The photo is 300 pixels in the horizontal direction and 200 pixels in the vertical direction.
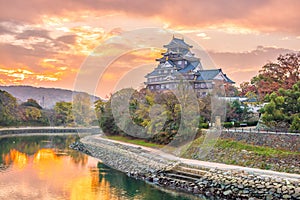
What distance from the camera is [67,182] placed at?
17797 mm

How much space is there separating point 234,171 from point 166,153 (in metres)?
7.08

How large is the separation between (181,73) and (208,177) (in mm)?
21495

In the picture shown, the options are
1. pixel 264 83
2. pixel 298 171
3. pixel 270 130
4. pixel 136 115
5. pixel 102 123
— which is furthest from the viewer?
pixel 102 123

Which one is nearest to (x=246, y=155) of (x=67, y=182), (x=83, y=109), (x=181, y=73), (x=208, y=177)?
(x=208, y=177)

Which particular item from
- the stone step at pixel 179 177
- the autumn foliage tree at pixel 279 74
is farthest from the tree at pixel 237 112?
the stone step at pixel 179 177

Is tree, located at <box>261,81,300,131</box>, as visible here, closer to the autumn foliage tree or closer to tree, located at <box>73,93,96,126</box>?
the autumn foliage tree

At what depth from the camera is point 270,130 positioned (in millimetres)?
19688

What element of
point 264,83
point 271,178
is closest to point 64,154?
point 264,83

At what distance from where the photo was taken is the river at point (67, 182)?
597 inches

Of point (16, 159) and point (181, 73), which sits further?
point (181, 73)

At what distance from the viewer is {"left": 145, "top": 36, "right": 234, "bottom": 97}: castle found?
35062 millimetres

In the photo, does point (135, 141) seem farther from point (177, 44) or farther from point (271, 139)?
point (177, 44)

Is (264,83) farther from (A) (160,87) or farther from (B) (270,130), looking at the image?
(A) (160,87)

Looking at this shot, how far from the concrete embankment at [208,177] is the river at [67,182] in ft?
2.34
